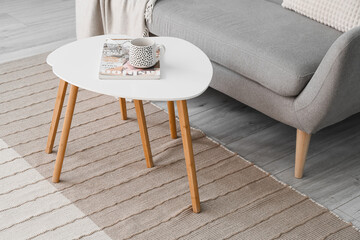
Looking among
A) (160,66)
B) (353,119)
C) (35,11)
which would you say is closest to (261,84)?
(160,66)

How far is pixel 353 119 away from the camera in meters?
2.33

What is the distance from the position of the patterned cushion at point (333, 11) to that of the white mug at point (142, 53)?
0.78m

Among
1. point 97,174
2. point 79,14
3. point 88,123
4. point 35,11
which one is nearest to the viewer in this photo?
point 97,174

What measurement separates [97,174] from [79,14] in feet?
3.36

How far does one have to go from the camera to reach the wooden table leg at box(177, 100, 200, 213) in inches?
65.9

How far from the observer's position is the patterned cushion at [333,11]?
2013 millimetres

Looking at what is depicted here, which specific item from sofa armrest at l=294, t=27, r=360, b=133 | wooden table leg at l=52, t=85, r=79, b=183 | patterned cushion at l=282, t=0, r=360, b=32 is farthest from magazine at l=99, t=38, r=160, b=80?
patterned cushion at l=282, t=0, r=360, b=32

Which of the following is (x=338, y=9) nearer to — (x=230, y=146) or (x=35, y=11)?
(x=230, y=146)

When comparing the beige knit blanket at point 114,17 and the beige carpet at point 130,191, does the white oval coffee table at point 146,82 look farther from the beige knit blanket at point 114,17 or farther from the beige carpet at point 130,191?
the beige knit blanket at point 114,17

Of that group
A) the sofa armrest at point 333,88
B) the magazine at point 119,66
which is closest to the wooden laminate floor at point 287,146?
the sofa armrest at point 333,88

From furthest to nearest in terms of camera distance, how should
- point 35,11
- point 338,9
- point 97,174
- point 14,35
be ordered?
point 35,11
point 14,35
point 338,9
point 97,174

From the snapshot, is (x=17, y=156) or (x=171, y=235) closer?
(x=171, y=235)

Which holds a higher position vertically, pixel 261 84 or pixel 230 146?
pixel 261 84

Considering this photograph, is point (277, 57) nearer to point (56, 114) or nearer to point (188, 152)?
point (188, 152)
